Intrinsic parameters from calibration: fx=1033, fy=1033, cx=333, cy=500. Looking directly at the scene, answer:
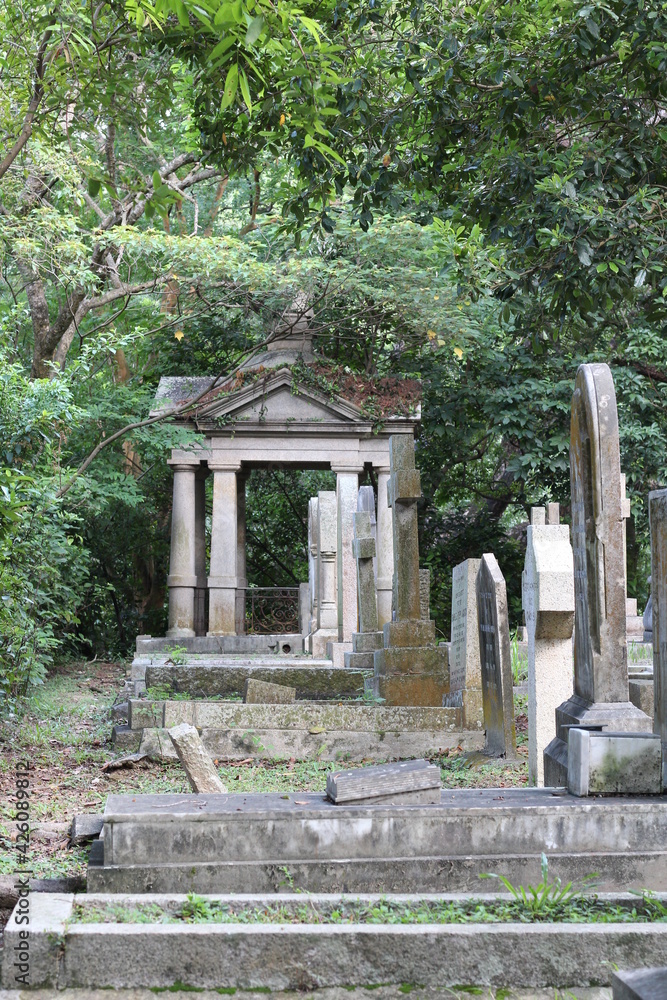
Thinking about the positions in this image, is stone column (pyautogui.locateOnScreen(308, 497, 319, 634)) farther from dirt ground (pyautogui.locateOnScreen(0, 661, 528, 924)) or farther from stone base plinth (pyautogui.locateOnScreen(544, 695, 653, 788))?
stone base plinth (pyautogui.locateOnScreen(544, 695, 653, 788))

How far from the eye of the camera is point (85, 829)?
5.18m

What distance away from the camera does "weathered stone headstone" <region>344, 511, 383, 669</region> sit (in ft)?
36.2

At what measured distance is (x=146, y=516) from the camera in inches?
862

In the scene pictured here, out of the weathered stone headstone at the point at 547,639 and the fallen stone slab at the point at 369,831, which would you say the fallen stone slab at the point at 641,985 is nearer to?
the fallen stone slab at the point at 369,831

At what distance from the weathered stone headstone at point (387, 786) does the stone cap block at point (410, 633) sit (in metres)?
4.57

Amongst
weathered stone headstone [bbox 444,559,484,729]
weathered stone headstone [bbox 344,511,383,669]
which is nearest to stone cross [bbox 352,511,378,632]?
weathered stone headstone [bbox 344,511,383,669]

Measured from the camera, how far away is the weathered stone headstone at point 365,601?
11023 mm

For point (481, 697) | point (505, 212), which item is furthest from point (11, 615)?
point (505, 212)

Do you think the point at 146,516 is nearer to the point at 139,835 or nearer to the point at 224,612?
the point at 224,612

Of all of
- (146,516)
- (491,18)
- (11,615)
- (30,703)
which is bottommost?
(30,703)

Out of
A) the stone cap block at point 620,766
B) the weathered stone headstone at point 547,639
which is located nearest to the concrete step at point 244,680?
the weathered stone headstone at point 547,639

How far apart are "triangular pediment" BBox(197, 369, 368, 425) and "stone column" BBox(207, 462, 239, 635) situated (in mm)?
967

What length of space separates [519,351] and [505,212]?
38.5 ft

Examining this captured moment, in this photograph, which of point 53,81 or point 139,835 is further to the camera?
point 53,81
